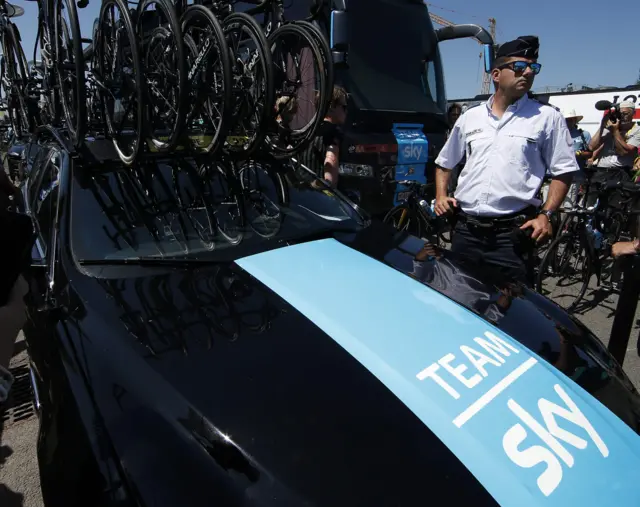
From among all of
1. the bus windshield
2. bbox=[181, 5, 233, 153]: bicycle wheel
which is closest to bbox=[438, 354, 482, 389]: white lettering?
bbox=[181, 5, 233, 153]: bicycle wheel

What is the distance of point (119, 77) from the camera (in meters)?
2.99

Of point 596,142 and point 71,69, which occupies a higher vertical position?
point 71,69

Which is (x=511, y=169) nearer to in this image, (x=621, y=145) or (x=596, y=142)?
(x=621, y=145)

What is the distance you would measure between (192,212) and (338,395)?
1257 mm

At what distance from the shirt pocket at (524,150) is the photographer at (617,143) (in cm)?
376

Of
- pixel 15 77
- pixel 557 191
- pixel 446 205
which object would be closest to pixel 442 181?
pixel 446 205

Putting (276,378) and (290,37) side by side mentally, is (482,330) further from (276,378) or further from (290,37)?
(290,37)

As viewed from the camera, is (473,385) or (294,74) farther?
(294,74)

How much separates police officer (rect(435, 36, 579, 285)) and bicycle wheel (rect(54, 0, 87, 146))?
7.67ft

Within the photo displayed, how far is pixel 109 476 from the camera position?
3.86 ft

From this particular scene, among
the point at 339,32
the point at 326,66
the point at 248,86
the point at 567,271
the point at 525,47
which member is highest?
the point at 339,32

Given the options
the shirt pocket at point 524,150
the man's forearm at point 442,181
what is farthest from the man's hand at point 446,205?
the shirt pocket at point 524,150

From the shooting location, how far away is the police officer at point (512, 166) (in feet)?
8.38

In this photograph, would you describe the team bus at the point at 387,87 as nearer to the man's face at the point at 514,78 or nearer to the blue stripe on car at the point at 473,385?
the man's face at the point at 514,78
